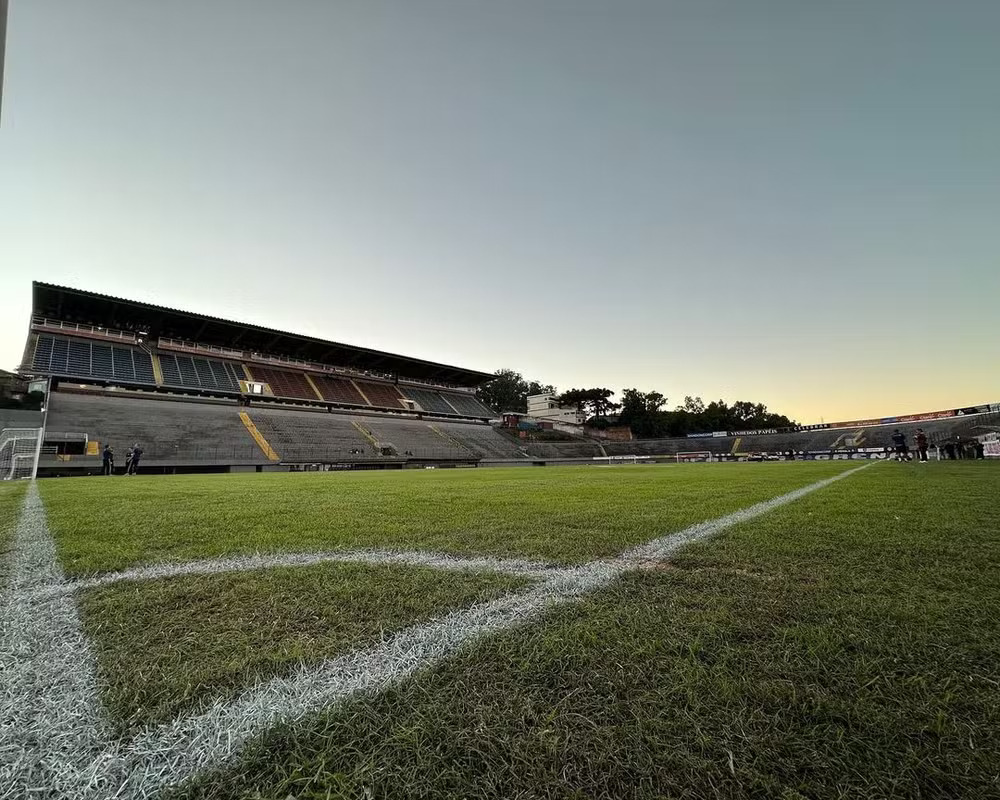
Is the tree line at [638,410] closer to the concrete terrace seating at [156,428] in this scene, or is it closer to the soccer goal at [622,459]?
the soccer goal at [622,459]

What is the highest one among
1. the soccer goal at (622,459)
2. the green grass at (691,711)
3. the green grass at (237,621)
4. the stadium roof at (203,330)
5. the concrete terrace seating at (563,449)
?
the stadium roof at (203,330)

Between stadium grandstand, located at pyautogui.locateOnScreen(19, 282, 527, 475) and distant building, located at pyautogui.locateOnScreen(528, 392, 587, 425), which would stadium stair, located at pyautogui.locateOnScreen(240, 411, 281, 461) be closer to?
stadium grandstand, located at pyautogui.locateOnScreen(19, 282, 527, 475)

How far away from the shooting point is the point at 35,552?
2787mm

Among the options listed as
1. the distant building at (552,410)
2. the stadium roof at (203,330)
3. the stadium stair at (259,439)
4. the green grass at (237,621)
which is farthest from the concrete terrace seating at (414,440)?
the distant building at (552,410)

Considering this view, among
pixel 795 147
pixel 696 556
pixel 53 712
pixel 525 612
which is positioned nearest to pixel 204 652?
pixel 53 712

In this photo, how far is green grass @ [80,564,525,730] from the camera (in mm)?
1066

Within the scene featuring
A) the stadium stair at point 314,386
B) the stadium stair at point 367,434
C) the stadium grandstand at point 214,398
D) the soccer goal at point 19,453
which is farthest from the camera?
the stadium stair at point 314,386

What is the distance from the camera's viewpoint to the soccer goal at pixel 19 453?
14156mm

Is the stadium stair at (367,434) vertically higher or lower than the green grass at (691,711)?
higher

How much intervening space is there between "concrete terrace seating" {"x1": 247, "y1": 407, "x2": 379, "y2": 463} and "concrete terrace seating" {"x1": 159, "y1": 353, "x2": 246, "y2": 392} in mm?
2809

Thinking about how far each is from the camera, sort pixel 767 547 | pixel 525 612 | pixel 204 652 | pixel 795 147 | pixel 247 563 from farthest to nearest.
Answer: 1. pixel 795 147
2. pixel 767 547
3. pixel 247 563
4. pixel 525 612
5. pixel 204 652

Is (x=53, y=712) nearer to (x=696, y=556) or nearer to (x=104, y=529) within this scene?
(x=696, y=556)

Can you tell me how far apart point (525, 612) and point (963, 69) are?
13.4m

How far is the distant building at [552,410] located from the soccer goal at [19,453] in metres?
48.9
